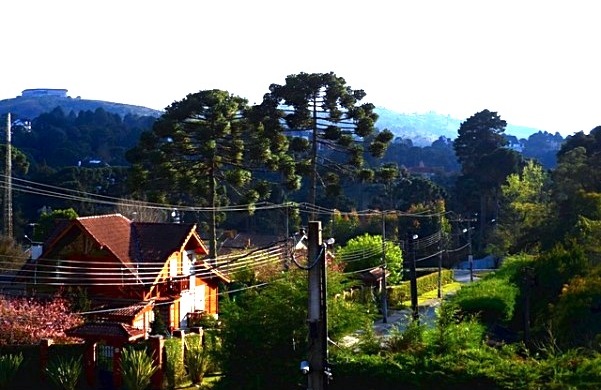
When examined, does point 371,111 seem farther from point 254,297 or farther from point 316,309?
point 316,309

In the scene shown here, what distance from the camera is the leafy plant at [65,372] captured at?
2286cm

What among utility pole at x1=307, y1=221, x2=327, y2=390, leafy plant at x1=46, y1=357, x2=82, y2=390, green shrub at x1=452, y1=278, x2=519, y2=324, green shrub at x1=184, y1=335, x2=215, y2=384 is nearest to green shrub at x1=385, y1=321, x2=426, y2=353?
green shrub at x1=184, y1=335, x2=215, y2=384

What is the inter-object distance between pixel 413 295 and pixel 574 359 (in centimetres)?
1090

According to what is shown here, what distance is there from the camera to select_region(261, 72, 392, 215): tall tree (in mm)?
37094

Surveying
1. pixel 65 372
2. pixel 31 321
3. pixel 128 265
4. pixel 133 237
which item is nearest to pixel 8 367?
pixel 65 372

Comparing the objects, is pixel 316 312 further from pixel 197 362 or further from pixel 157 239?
pixel 157 239

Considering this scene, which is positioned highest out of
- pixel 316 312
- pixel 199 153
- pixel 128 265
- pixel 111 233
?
pixel 199 153

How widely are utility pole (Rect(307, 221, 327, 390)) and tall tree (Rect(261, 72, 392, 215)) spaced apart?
2411 cm

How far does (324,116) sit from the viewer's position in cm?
3781

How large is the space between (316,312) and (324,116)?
1024 inches

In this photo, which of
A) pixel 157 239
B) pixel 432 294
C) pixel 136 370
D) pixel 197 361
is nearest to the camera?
pixel 136 370

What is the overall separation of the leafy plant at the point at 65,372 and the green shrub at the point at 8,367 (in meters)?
1.03

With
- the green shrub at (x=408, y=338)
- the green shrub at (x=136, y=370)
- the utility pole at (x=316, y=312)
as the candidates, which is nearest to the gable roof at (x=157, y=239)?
the green shrub at (x=136, y=370)

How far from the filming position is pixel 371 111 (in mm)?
37688
